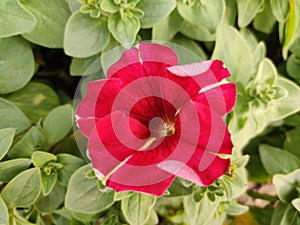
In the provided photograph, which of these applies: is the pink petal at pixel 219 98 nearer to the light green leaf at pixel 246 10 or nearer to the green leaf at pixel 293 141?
the light green leaf at pixel 246 10

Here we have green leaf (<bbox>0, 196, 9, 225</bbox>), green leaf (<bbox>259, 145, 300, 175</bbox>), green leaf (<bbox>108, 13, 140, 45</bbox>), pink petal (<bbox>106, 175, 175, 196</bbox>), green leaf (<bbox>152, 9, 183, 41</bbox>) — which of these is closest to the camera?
pink petal (<bbox>106, 175, 175, 196</bbox>)

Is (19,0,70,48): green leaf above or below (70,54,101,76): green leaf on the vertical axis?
above

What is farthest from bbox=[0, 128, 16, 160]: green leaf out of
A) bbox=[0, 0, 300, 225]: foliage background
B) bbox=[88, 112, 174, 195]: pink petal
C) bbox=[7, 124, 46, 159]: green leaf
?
bbox=[88, 112, 174, 195]: pink petal

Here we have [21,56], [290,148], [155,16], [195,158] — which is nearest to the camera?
[195,158]

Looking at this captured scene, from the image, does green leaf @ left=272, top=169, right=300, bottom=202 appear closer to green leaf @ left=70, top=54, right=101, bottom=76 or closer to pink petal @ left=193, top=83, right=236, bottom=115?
pink petal @ left=193, top=83, right=236, bottom=115

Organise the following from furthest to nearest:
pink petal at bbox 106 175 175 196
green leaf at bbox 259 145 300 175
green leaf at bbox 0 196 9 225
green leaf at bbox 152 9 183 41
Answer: green leaf at bbox 259 145 300 175 → green leaf at bbox 152 9 183 41 → green leaf at bbox 0 196 9 225 → pink petal at bbox 106 175 175 196

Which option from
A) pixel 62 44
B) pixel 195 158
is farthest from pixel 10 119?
pixel 195 158

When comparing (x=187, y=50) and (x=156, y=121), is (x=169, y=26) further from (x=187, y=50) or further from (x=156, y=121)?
(x=156, y=121)

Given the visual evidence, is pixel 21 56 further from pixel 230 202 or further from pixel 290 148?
pixel 290 148
